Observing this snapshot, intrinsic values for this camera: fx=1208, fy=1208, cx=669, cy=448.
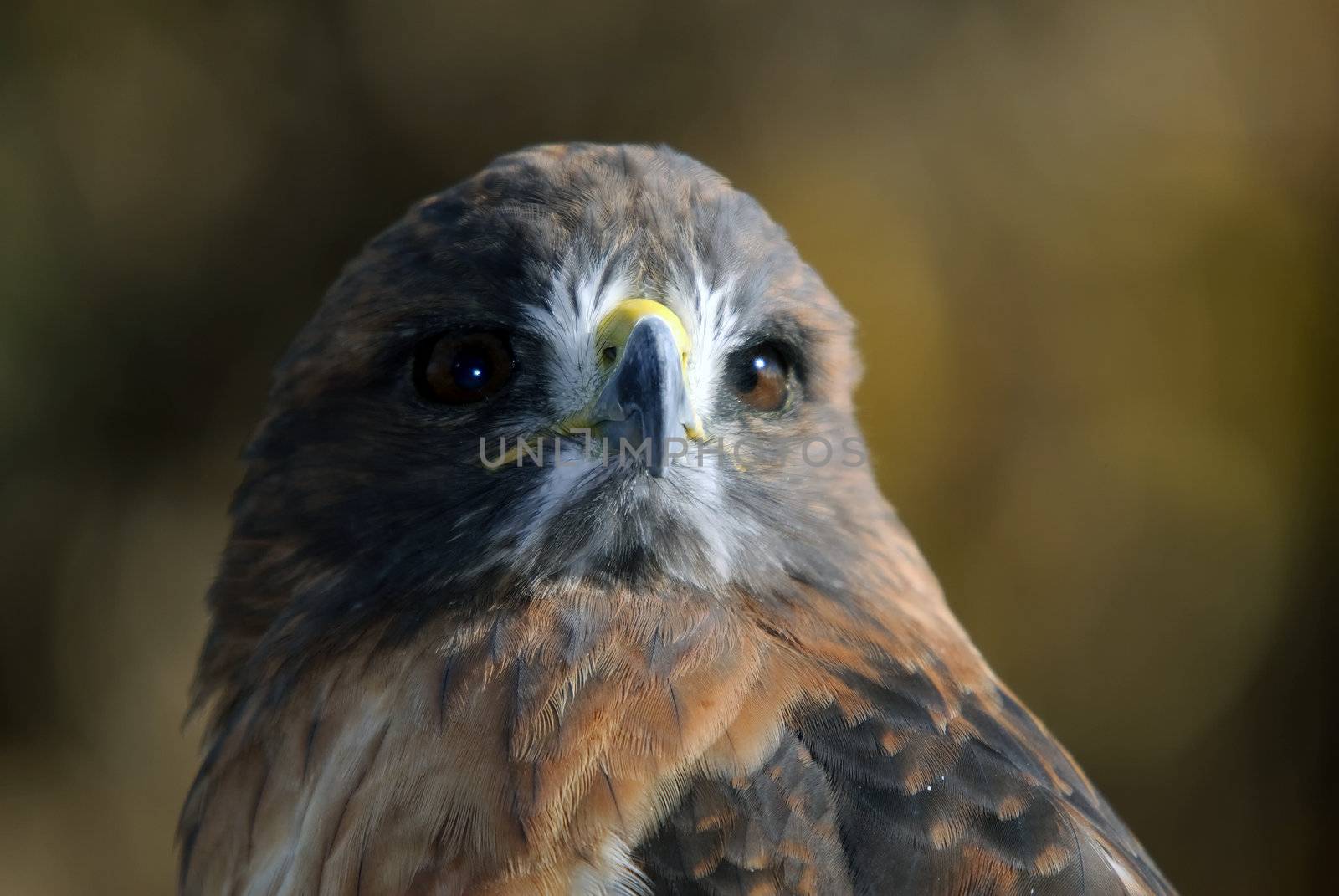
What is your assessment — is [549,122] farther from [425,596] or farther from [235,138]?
[425,596]

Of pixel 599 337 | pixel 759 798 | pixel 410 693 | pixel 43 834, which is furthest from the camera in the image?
pixel 43 834

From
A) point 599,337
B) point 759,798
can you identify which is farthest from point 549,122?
point 759,798

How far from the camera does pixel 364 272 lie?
1.67 m

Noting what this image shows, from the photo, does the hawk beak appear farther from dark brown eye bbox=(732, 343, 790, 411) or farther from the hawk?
dark brown eye bbox=(732, 343, 790, 411)

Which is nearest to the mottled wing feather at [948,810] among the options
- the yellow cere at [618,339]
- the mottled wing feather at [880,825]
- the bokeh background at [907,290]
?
the mottled wing feather at [880,825]

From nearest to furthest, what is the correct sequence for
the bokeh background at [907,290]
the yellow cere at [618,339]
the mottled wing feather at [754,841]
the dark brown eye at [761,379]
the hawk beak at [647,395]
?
the mottled wing feather at [754,841], the hawk beak at [647,395], the yellow cere at [618,339], the dark brown eye at [761,379], the bokeh background at [907,290]

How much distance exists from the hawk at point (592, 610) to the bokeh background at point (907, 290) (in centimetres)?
176

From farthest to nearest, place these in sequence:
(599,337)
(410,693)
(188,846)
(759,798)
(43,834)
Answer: (43,834), (188,846), (599,337), (410,693), (759,798)

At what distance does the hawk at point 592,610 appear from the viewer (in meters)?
1.23

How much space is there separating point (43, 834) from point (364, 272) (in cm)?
258

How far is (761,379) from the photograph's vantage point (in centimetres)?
166

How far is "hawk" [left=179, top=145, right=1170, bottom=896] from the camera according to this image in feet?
4.02

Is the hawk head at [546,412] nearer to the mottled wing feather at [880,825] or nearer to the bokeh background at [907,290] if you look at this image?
the mottled wing feather at [880,825]

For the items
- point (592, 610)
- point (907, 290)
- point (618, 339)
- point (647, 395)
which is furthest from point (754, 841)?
point (907, 290)
